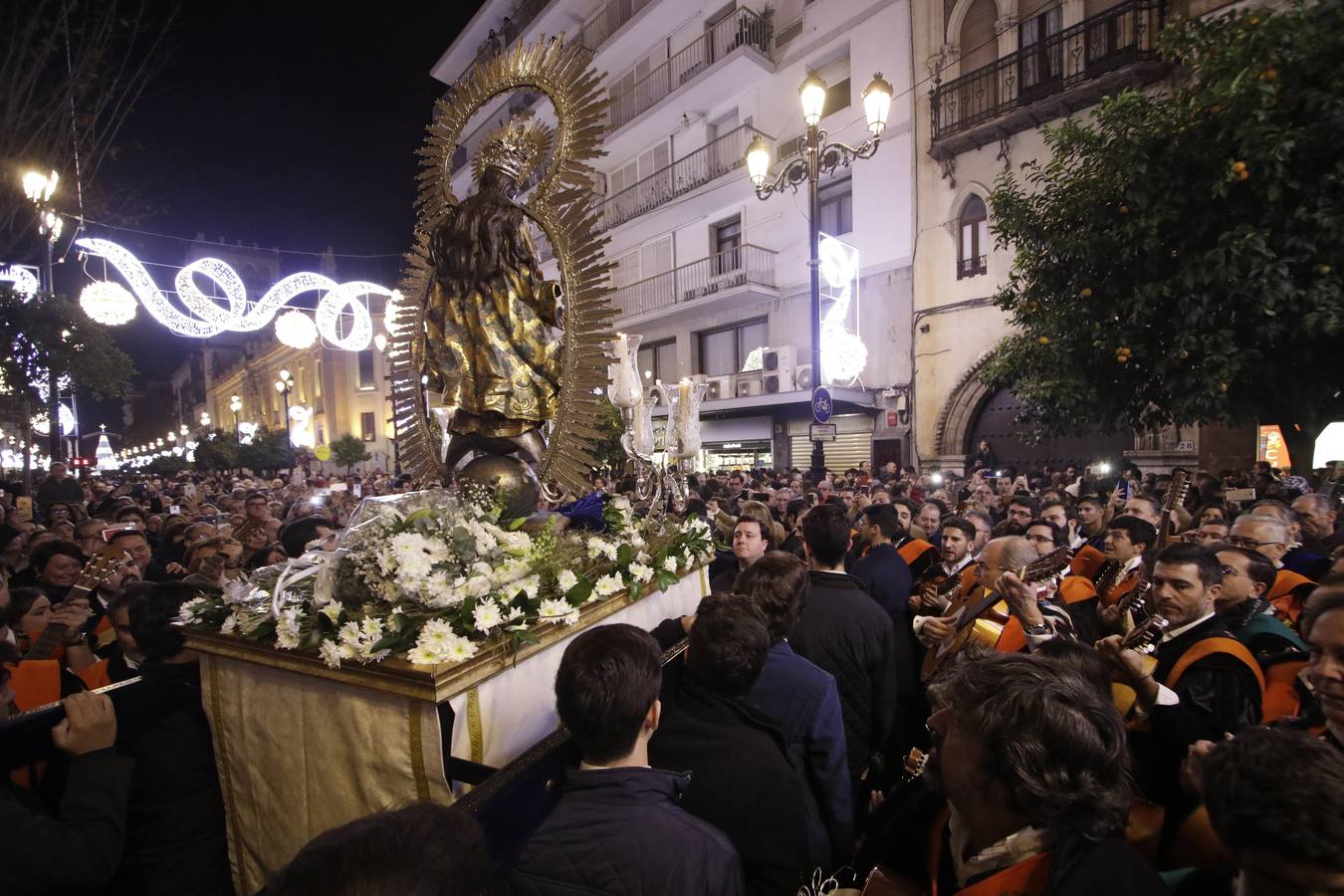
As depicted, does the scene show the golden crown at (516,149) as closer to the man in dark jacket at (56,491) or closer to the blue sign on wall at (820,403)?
the blue sign on wall at (820,403)

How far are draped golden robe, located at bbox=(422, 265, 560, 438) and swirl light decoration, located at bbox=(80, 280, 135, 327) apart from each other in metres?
9.01

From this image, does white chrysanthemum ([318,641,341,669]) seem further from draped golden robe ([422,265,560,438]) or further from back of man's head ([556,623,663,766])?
draped golden robe ([422,265,560,438])

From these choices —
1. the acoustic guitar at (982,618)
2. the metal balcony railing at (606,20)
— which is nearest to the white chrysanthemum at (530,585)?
the acoustic guitar at (982,618)

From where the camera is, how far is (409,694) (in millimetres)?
2102

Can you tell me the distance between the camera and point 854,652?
9.95 feet

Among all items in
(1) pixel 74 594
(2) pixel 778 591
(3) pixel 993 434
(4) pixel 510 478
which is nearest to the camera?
(2) pixel 778 591

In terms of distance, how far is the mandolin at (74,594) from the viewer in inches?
116

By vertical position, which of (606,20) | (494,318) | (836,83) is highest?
(606,20)

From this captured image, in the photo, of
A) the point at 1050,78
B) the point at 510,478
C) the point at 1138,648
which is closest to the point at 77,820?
the point at 510,478

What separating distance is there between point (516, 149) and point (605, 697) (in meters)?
3.85

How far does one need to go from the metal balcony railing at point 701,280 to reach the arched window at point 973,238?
4.81 m

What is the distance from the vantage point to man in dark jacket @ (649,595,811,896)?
1933 mm

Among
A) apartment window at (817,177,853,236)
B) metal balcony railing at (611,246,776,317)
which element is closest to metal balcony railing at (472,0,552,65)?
metal balcony railing at (611,246,776,317)

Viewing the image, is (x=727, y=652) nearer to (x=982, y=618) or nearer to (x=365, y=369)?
(x=982, y=618)
